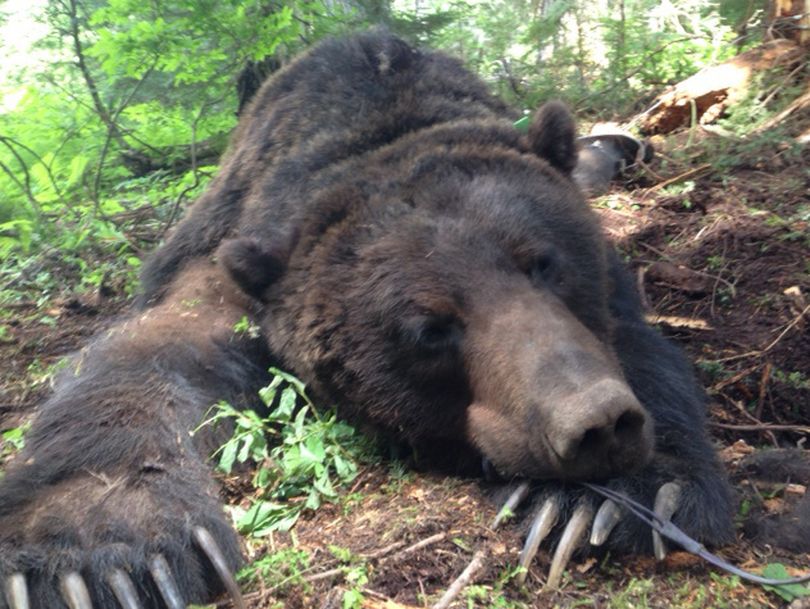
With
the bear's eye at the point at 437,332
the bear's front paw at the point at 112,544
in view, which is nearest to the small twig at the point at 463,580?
the bear's front paw at the point at 112,544

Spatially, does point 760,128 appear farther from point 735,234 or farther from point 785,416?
point 785,416

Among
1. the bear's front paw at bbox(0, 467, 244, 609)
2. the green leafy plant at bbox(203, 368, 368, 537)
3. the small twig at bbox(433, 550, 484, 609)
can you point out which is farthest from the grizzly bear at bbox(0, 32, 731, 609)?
the small twig at bbox(433, 550, 484, 609)

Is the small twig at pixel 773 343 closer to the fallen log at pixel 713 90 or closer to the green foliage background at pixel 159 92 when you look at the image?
the fallen log at pixel 713 90

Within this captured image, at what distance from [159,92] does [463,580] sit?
666 centimetres

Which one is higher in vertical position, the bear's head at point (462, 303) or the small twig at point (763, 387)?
the bear's head at point (462, 303)

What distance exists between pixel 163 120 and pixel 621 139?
12.5 feet

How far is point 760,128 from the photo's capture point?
6.28 meters

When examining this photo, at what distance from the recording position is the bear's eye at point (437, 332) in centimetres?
308

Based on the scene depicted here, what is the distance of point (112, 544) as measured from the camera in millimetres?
2461

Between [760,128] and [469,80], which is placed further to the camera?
[760,128]

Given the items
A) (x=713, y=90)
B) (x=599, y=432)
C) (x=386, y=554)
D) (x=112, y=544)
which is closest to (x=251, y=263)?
(x=112, y=544)

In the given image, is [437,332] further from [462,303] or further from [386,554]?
[386,554]

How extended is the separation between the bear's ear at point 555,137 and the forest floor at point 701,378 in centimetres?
114

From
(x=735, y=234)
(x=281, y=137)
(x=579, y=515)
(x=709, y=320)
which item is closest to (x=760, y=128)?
(x=735, y=234)
